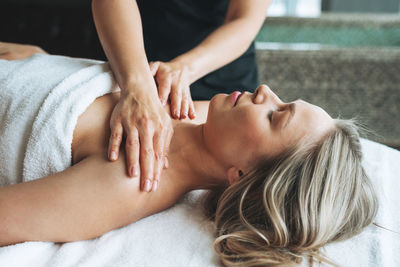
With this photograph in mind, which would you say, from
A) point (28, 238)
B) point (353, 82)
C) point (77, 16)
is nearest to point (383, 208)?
point (28, 238)

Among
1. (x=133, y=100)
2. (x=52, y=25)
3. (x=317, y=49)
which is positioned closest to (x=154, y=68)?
(x=133, y=100)

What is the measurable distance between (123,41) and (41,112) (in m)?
0.33

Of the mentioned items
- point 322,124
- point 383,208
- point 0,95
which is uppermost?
point 0,95

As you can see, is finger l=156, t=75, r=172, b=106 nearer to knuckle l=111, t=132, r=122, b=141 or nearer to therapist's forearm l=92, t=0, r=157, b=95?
therapist's forearm l=92, t=0, r=157, b=95

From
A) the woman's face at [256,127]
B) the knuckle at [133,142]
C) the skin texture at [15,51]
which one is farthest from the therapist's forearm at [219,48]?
the skin texture at [15,51]

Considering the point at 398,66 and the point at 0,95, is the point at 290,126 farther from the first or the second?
the point at 398,66

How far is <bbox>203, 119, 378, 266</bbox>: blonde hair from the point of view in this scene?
3.17 ft

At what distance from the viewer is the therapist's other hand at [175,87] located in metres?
1.25

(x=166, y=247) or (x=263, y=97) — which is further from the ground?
(x=263, y=97)

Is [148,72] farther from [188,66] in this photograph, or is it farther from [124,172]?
[124,172]

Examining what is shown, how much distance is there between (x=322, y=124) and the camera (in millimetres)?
1109

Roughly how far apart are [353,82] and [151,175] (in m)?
2.02

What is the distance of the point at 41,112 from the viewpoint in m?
1.08

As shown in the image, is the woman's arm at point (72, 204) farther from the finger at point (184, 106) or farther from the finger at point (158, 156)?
the finger at point (184, 106)
